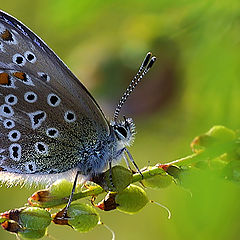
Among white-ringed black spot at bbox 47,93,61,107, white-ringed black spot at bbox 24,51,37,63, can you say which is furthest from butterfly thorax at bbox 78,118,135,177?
white-ringed black spot at bbox 24,51,37,63

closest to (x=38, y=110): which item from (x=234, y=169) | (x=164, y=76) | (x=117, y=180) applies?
(x=117, y=180)

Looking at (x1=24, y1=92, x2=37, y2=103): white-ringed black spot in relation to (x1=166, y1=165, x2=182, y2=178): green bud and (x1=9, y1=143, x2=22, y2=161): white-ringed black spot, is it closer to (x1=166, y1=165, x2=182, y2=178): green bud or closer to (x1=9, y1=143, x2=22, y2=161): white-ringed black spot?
(x1=9, y1=143, x2=22, y2=161): white-ringed black spot

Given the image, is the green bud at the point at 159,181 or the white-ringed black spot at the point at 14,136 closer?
the green bud at the point at 159,181

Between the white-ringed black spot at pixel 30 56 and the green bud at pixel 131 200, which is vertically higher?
the white-ringed black spot at pixel 30 56

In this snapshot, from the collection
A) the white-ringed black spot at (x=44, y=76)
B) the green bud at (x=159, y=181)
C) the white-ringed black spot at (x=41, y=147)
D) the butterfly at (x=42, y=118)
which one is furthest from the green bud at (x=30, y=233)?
the white-ringed black spot at (x=44, y=76)

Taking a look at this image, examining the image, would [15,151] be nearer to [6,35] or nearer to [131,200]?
[6,35]

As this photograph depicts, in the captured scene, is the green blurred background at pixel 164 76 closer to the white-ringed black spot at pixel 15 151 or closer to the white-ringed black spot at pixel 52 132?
the white-ringed black spot at pixel 52 132
